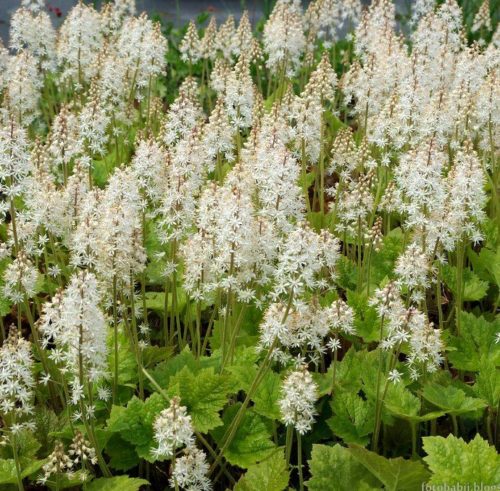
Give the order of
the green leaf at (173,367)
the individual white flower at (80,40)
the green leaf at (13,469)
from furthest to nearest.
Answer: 1. the individual white flower at (80,40)
2. the green leaf at (173,367)
3. the green leaf at (13,469)

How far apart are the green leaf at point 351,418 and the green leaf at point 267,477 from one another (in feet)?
1.44

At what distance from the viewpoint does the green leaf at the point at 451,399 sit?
367 centimetres

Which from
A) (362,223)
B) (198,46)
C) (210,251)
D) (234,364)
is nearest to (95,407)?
(234,364)

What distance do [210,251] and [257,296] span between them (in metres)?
0.84

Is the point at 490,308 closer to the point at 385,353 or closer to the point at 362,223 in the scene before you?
the point at 362,223

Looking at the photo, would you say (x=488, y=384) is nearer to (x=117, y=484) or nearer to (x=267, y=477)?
(x=267, y=477)

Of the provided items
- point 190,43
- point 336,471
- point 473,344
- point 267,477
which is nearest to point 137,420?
point 267,477

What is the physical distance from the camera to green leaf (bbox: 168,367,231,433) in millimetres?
3744

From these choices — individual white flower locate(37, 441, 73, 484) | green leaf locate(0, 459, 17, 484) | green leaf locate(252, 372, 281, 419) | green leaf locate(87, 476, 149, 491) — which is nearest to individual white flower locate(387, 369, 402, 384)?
green leaf locate(252, 372, 281, 419)

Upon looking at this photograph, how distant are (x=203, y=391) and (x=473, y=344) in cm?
149

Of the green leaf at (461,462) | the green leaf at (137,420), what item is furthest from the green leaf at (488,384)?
the green leaf at (137,420)

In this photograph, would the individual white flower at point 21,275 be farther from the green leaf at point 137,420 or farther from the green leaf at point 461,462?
the green leaf at point 461,462

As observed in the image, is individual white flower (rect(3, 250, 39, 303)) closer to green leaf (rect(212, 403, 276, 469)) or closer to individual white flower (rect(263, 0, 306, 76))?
green leaf (rect(212, 403, 276, 469))

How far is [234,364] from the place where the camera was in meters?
4.00
